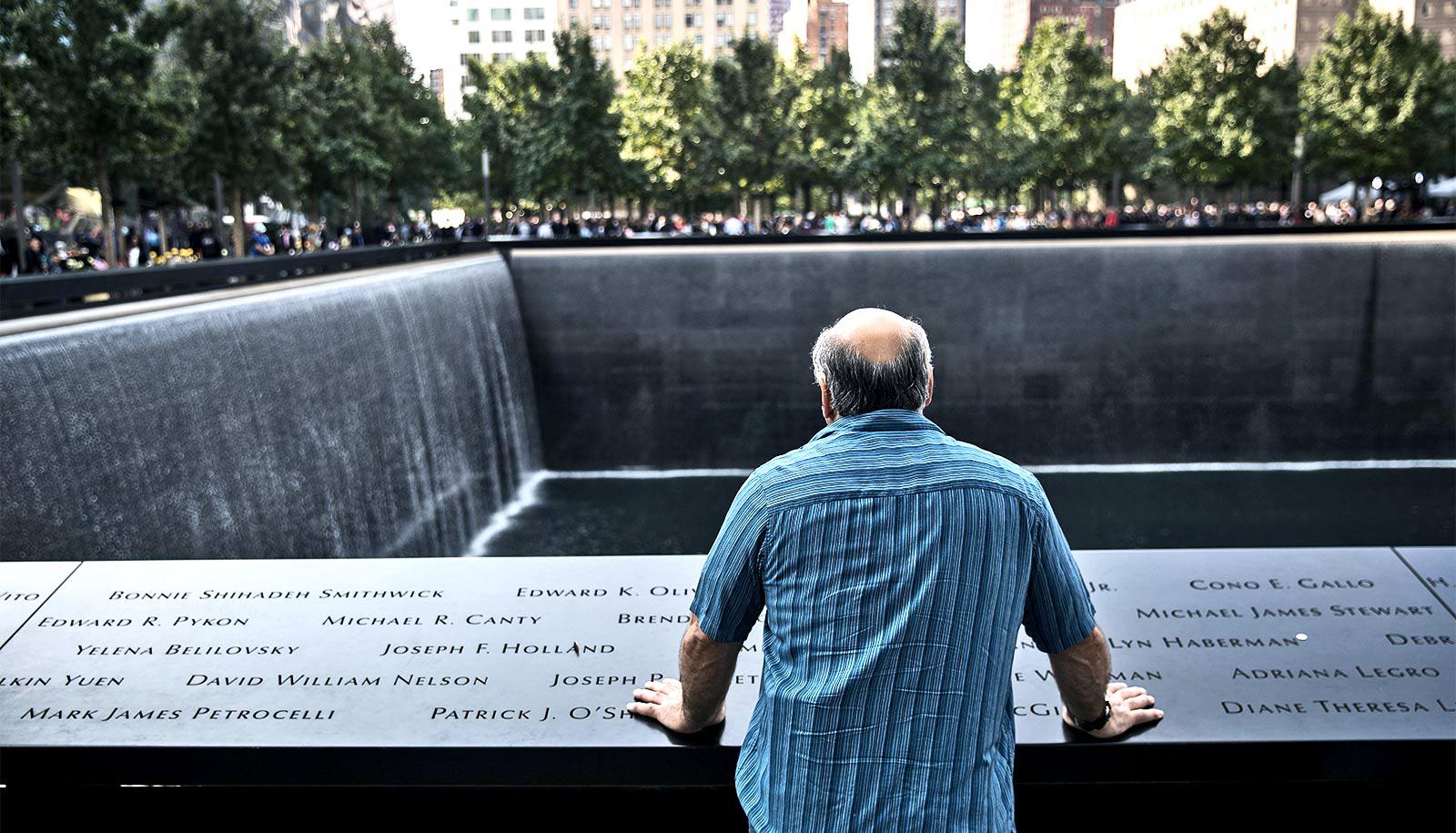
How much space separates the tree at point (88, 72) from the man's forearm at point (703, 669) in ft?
59.5

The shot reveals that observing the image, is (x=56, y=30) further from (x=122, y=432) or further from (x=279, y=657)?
Answer: (x=279, y=657)

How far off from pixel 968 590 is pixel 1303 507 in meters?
15.5

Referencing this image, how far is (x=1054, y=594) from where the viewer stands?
1982 millimetres

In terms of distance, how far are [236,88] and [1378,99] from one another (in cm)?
3253

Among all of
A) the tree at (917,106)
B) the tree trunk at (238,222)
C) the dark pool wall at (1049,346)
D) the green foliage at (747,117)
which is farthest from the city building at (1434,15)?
the tree trunk at (238,222)

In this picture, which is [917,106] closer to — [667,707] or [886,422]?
[667,707]

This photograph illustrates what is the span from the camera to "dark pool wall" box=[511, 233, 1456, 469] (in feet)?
57.3

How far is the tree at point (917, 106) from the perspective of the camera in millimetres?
37219

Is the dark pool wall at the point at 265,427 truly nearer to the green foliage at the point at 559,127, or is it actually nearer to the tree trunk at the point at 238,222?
the tree trunk at the point at 238,222

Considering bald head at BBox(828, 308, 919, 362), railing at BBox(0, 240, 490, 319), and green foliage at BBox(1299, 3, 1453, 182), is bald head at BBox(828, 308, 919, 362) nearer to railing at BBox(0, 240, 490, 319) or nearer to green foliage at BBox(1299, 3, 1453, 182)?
railing at BBox(0, 240, 490, 319)

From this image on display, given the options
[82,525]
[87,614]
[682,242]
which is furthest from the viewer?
[682,242]

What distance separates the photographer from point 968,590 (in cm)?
190

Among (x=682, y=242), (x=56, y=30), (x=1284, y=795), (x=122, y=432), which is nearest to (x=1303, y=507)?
(x=682, y=242)

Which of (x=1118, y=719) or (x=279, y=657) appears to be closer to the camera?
(x=1118, y=719)
